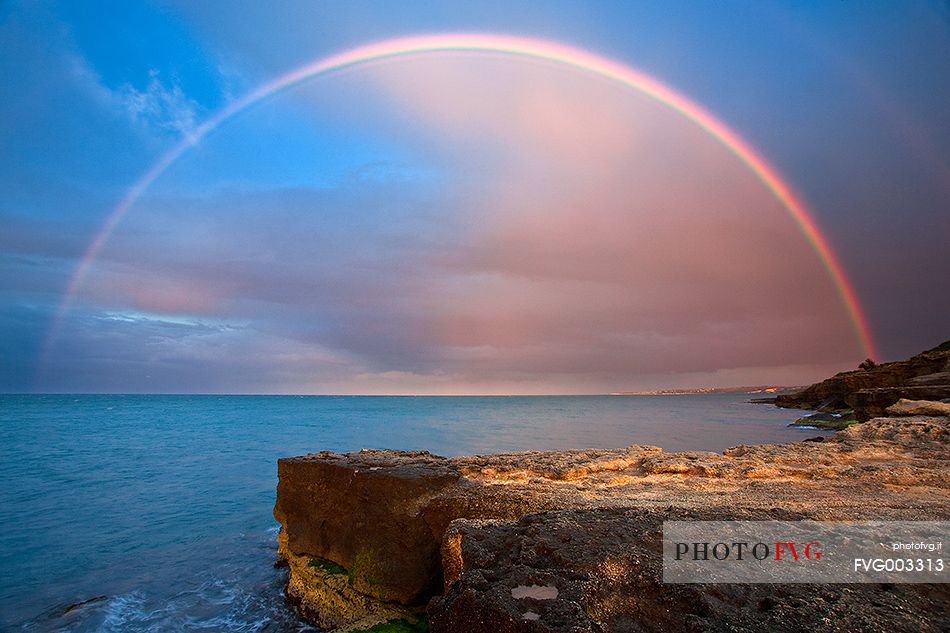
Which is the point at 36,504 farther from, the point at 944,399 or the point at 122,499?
the point at 944,399

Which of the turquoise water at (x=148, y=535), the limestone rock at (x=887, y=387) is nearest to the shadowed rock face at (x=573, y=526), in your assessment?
the turquoise water at (x=148, y=535)

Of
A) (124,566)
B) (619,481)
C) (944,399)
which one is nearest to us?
(619,481)

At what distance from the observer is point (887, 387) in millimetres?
39156

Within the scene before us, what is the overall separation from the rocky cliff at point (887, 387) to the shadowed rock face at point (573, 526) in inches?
962

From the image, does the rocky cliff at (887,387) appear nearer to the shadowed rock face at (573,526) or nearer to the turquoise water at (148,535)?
the turquoise water at (148,535)

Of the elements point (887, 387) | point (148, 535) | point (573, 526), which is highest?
point (887, 387)

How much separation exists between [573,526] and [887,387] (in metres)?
47.7

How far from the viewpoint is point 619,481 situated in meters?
9.09

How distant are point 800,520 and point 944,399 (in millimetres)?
35406

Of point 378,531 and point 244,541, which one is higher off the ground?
point 378,531

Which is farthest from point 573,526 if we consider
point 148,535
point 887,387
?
point 887,387

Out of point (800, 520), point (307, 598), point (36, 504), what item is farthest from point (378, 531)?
point (36, 504)

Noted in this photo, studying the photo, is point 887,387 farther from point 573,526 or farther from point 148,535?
point 148,535

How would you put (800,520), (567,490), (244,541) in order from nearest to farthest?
(800,520), (567,490), (244,541)
